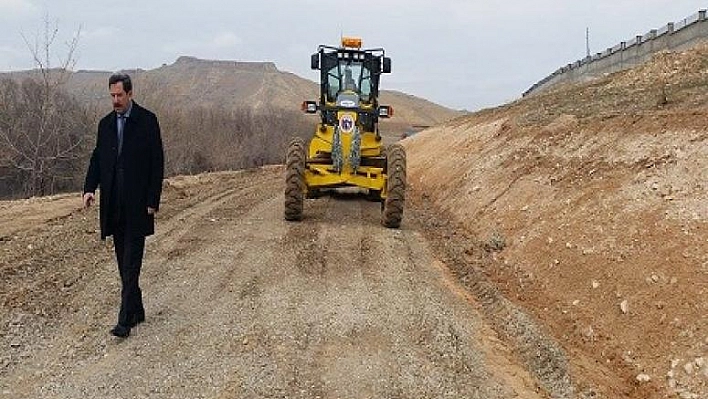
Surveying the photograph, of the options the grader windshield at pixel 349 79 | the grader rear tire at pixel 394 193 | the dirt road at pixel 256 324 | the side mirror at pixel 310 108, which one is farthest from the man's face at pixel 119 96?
the grader windshield at pixel 349 79

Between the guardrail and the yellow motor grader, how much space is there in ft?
42.9

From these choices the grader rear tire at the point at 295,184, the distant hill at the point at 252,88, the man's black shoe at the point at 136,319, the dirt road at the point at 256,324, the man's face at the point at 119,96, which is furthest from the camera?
the distant hill at the point at 252,88

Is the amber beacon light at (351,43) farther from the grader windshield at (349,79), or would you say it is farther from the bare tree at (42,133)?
the bare tree at (42,133)

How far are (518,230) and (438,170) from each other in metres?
8.92

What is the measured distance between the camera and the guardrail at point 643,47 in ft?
75.9

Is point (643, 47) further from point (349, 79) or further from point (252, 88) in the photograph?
point (252, 88)

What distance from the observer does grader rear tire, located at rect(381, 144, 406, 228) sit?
12.1 m

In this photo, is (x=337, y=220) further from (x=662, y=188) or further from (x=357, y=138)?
(x=662, y=188)

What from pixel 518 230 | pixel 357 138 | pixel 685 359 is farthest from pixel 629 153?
pixel 685 359

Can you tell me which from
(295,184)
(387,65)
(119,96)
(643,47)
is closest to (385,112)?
(387,65)

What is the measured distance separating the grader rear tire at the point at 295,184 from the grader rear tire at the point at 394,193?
140 cm

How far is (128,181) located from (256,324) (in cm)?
168

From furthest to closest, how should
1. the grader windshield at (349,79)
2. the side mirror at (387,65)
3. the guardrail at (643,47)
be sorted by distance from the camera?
the guardrail at (643,47) → the grader windshield at (349,79) → the side mirror at (387,65)

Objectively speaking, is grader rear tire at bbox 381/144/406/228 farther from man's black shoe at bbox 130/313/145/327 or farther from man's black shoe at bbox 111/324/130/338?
man's black shoe at bbox 111/324/130/338
